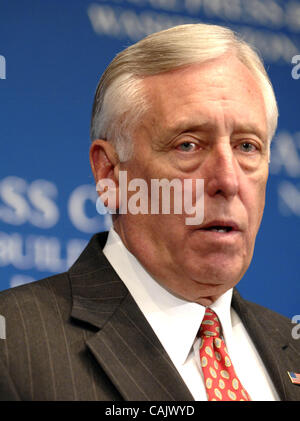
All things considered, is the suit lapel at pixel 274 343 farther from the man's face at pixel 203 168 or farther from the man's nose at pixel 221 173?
the man's nose at pixel 221 173

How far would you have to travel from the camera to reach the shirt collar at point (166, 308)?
5.60ft

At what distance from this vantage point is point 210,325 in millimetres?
1777

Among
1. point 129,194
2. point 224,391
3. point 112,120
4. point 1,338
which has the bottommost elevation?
point 224,391

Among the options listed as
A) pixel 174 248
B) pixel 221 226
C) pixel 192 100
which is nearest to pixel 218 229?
pixel 221 226

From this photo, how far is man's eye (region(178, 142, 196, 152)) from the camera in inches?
68.9

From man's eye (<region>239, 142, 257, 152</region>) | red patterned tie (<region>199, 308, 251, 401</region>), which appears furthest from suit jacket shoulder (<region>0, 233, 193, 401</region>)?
man's eye (<region>239, 142, 257, 152</region>)

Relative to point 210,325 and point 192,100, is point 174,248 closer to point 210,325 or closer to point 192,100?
point 210,325

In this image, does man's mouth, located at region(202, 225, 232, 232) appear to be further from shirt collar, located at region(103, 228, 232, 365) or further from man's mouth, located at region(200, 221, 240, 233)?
shirt collar, located at region(103, 228, 232, 365)

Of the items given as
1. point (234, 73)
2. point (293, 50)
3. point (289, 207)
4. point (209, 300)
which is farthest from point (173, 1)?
point (209, 300)

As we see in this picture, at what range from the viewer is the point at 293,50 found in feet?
8.28

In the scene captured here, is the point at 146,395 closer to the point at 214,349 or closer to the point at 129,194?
the point at 214,349

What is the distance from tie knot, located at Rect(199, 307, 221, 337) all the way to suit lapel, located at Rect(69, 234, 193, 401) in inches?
7.2

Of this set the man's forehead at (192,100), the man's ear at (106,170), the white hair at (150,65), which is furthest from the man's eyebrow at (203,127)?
the man's ear at (106,170)

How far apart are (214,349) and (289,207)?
0.91m
